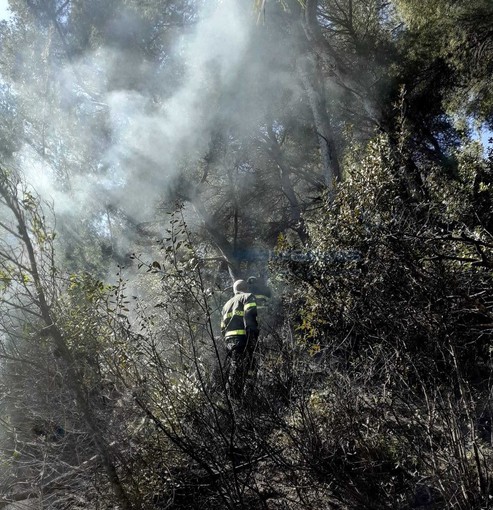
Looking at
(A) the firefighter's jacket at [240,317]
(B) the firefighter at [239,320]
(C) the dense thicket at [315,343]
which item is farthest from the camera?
(A) the firefighter's jacket at [240,317]

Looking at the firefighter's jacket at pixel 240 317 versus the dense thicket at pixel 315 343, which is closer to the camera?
the dense thicket at pixel 315 343

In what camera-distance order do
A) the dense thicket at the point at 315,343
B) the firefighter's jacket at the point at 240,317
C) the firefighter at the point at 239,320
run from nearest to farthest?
the dense thicket at the point at 315,343, the firefighter at the point at 239,320, the firefighter's jacket at the point at 240,317

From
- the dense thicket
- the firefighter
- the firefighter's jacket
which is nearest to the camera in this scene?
the dense thicket

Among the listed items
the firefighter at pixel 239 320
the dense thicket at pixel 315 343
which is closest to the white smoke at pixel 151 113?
the dense thicket at pixel 315 343

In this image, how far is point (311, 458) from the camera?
293 cm

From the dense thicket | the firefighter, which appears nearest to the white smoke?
the dense thicket

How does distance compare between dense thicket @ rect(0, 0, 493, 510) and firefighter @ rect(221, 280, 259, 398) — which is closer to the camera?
dense thicket @ rect(0, 0, 493, 510)

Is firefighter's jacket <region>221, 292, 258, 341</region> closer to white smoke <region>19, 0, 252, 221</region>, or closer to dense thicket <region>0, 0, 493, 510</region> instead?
dense thicket <region>0, 0, 493, 510</region>

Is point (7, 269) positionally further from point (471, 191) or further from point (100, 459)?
point (471, 191)

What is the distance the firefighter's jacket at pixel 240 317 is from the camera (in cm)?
527

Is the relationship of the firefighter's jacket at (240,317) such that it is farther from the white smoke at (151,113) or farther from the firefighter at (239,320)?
the white smoke at (151,113)

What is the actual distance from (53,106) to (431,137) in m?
9.74

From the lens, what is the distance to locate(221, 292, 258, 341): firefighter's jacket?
527 centimetres

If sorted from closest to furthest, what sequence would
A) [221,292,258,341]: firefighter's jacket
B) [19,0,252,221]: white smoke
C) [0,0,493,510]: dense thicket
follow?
[0,0,493,510]: dense thicket
[221,292,258,341]: firefighter's jacket
[19,0,252,221]: white smoke
